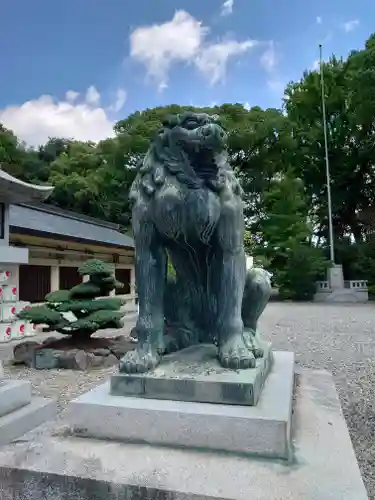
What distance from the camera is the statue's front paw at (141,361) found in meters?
1.68

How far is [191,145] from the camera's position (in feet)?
5.73

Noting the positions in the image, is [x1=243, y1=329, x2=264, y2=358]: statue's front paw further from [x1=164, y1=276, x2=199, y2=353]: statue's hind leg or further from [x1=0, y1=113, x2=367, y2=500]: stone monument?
[x1=164, y1=276, x2=199, y2=353]: statue's hind leg

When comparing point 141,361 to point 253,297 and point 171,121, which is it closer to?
point 253,297

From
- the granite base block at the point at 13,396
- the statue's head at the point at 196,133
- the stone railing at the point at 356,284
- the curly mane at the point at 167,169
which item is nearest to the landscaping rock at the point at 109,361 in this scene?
the granite base block at the point at 13,396

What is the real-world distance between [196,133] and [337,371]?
420cm

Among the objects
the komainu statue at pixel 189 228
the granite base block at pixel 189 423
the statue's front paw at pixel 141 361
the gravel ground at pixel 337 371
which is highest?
the komainu statue at pixel 189 228

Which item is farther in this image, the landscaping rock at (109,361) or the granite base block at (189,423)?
the landscaping rock at (109,361)

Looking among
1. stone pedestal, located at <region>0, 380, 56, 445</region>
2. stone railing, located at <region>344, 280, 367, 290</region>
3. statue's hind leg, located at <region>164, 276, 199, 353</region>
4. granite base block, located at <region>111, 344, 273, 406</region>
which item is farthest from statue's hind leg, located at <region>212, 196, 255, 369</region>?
stone railing, located at <region>344, 280, 367, 290</region>

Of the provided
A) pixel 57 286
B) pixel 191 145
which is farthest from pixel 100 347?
pixel 57 286

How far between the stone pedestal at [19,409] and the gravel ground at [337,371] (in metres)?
1.03

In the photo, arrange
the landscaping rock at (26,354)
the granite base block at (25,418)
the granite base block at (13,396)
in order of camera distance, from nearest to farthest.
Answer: the granite base block at (25,418), the granite base block at (13,396), the landscaping rock at (26,354)

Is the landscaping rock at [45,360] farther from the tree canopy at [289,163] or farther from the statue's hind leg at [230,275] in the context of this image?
the tree canopy at [289,163]

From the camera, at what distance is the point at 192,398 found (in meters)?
1.58

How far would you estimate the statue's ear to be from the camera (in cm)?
179
